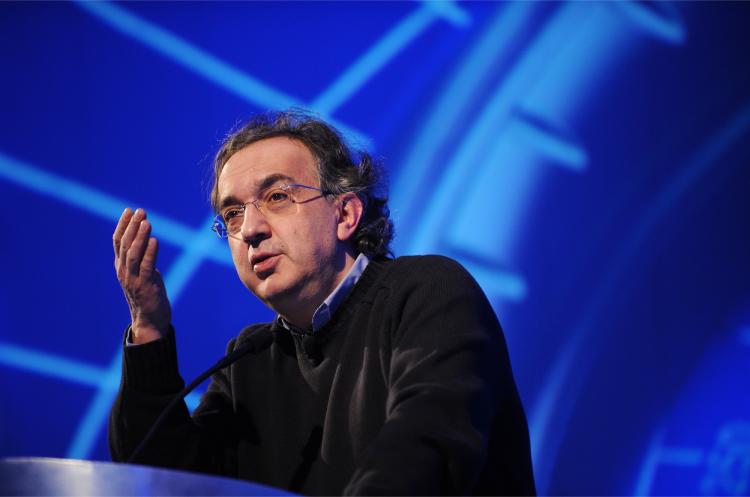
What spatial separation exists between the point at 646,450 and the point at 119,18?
81.9 inches

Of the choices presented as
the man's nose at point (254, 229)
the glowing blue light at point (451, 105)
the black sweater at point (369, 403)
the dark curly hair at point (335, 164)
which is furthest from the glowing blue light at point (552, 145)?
the man's nose at point (254, 229)

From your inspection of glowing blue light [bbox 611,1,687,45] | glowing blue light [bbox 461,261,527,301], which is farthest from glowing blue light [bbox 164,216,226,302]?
glowing blue light [bbox 611,1,687,45]

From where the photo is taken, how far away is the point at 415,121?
7.53 ft

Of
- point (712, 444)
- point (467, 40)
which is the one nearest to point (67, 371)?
point (467, 40)

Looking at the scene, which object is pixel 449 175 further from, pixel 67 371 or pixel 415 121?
pixel 67 371

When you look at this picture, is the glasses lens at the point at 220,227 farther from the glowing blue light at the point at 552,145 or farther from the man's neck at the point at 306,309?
the glowing blue light at the point at 552,145

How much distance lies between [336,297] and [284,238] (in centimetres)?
15

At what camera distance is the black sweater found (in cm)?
93

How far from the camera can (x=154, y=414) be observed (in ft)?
4.54

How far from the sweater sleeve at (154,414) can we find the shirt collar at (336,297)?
0.25 m

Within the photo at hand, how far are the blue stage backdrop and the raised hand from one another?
60cm

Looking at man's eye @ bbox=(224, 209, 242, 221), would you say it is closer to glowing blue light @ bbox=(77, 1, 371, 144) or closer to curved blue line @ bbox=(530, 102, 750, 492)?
glowing blue light @ bbox=(77, 1, 371, 144)

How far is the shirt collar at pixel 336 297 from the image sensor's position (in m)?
1.41

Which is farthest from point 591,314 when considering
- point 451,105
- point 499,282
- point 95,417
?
point 95,417
